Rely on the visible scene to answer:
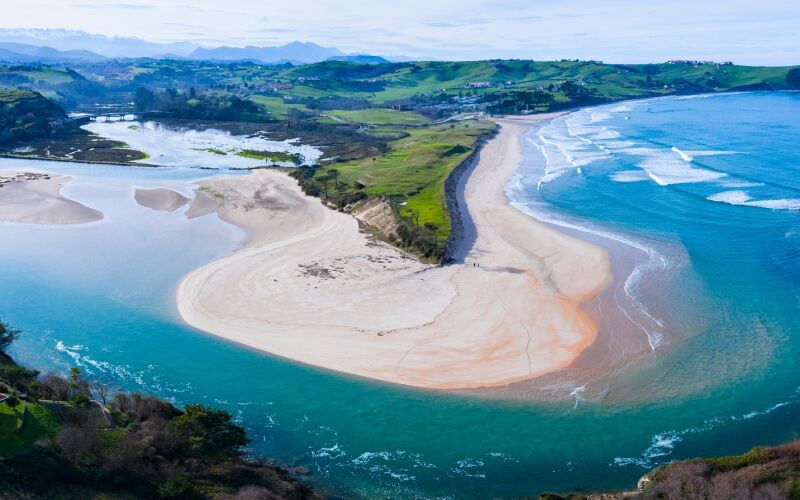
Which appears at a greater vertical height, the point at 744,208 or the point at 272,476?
the point at 744,208

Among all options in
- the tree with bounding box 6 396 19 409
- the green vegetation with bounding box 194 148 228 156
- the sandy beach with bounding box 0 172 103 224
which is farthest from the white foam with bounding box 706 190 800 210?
the green vegetation with bounding box 194 148 228 156

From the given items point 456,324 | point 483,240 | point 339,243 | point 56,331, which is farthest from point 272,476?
point 483,240

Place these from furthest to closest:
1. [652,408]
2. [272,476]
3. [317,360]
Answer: [317,360] → [652,408] → [272,476]

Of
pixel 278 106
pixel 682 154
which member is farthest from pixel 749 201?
pixel 278 106

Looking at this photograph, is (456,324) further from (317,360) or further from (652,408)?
(652,408)

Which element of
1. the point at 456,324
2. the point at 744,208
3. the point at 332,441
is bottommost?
the point at 332,441

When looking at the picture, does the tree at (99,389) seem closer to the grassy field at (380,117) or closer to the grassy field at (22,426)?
the grassy field at (22,426)

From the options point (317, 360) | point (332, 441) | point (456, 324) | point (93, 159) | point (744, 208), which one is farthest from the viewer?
point (93, 159)
